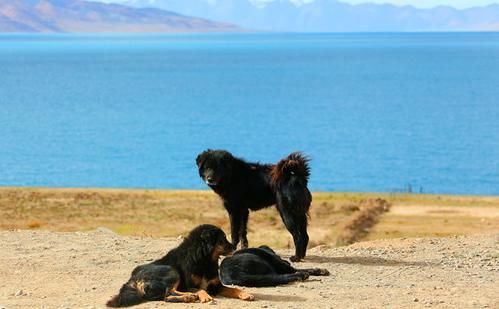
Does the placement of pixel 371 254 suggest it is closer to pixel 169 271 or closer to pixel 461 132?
pixel 169 271

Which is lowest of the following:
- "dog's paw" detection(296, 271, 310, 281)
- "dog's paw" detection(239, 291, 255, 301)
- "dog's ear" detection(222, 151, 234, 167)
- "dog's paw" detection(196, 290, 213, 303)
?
"dog's paw" detection(296, 271, 310, 281)

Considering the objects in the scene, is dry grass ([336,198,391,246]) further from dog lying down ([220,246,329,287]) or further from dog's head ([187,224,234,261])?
dog's head ([187,224,234,261])

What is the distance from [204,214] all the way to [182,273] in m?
18.6

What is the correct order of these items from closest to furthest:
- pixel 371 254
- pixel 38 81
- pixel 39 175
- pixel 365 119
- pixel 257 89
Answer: pixel 371 254
pixel 39 175
pixel 365 119
pixel 257 89
pixel 38 81

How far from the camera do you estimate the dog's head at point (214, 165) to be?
43.3 ft

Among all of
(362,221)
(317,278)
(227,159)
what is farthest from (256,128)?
(317,278)

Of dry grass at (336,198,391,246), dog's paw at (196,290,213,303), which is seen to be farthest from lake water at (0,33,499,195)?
dog's paw at (196,290,213,303)

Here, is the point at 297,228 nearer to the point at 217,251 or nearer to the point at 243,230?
the point at 243,230

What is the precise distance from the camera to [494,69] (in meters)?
175

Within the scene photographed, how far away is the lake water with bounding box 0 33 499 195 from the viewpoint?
60156mm

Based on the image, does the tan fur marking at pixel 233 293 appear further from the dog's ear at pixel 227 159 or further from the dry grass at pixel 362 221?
the dry grass at pixel 362 221

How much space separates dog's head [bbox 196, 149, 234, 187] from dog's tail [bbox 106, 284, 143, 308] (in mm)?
3767

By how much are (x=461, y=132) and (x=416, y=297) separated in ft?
240

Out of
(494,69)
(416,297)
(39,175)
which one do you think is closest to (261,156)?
(39,175)
